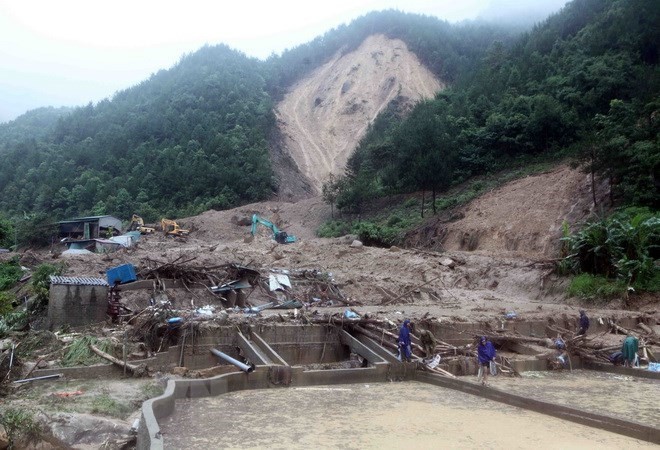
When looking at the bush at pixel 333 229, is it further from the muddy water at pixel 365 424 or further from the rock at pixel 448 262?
the muddy water at pixel 365 424

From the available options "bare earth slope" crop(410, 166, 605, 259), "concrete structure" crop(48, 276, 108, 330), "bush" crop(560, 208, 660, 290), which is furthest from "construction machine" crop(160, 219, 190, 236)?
"bush" crop(560, 208, 660, 290)

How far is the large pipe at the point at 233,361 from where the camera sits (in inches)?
465

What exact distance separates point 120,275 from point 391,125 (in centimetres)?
4463

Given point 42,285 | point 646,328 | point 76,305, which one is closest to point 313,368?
point 76,305

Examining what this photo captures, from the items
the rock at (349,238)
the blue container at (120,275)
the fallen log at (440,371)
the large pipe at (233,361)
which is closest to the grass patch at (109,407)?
the large pipe at (233,361)

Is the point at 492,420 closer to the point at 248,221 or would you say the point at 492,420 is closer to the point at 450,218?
the point at 450,218

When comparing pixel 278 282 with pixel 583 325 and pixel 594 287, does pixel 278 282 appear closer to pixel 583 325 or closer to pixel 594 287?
pixel 583 325

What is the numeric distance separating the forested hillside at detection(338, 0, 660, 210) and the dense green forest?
0.11 meters

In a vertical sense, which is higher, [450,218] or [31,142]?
[31,142]

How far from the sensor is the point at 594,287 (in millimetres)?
20375

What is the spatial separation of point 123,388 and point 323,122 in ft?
218

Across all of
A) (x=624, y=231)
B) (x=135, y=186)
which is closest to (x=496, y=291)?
(x=624, y=231)

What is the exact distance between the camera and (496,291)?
2341 centimetres

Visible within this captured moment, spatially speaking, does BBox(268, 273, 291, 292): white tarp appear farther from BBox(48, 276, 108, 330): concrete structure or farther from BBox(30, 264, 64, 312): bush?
BBox(30, 264, 64, 312): bush
